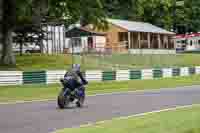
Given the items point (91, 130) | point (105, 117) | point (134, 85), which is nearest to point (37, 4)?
point (134, 85)

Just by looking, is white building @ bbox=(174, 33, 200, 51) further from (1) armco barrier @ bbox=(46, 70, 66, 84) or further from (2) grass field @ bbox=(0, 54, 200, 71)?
(1) armco barrier @ bbox=(46, 70, 66, 84)

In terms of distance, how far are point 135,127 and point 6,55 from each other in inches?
1187

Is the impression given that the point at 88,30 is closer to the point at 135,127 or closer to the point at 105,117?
the point at 105,117

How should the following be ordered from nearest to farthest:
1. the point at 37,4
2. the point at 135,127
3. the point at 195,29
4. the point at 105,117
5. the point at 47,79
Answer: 1. the point at 135,127
2. the point at 105,117
3. the point at 47,79
4. the point at 37,4
5. the point at 195,29

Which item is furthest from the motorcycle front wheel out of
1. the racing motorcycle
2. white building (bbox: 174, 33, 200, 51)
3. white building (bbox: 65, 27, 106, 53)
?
white building (bbox: 174, 33, 200, 51)

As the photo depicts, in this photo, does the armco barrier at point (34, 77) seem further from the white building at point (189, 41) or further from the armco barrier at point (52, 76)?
the white building at point (189, 41)

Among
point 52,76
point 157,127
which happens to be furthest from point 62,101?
point 52,76

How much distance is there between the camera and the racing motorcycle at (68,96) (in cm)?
1798

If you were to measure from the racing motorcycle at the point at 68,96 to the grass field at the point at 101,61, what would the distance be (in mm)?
19131

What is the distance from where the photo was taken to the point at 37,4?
3747 centimetres

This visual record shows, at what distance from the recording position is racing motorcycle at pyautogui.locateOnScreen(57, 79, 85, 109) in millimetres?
17984

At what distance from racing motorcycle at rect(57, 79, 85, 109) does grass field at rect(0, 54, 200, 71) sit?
1913 centimetres

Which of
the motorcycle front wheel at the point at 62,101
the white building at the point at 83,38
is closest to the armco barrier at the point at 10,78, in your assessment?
the motorcycle front wheel at the point at 62,101

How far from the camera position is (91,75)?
34219 mm
